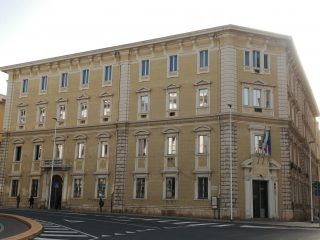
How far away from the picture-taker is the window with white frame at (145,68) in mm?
44050

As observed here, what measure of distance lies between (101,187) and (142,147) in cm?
598

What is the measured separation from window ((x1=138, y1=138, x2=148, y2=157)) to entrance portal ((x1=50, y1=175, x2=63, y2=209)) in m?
10.0

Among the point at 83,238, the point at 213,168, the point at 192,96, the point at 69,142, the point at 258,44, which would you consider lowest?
the point at 83,238

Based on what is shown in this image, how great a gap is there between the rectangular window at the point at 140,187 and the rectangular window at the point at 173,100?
744 centimetres

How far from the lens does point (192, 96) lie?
40.7 meters

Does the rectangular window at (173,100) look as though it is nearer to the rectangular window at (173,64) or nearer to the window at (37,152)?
the rectangular window at (173,64)

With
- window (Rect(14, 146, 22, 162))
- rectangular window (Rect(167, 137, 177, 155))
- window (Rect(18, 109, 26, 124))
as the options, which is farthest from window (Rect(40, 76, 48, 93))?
rectangular window (Rect(167, 137, 177, 155))

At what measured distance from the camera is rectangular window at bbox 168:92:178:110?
41.5 m

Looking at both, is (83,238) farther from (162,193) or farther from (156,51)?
(156,51)

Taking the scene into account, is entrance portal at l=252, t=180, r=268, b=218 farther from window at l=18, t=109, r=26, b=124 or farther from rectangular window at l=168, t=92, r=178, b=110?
window at l=18, t=109, r=26, b=124

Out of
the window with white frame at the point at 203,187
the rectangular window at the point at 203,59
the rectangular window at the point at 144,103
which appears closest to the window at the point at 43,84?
the rectangular window at the point at 144,103

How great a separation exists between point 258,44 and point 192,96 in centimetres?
782

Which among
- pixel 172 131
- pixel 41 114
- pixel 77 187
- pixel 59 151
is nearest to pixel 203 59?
pixel 172 131

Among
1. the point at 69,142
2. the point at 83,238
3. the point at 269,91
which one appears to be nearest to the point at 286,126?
the point at 269,91
